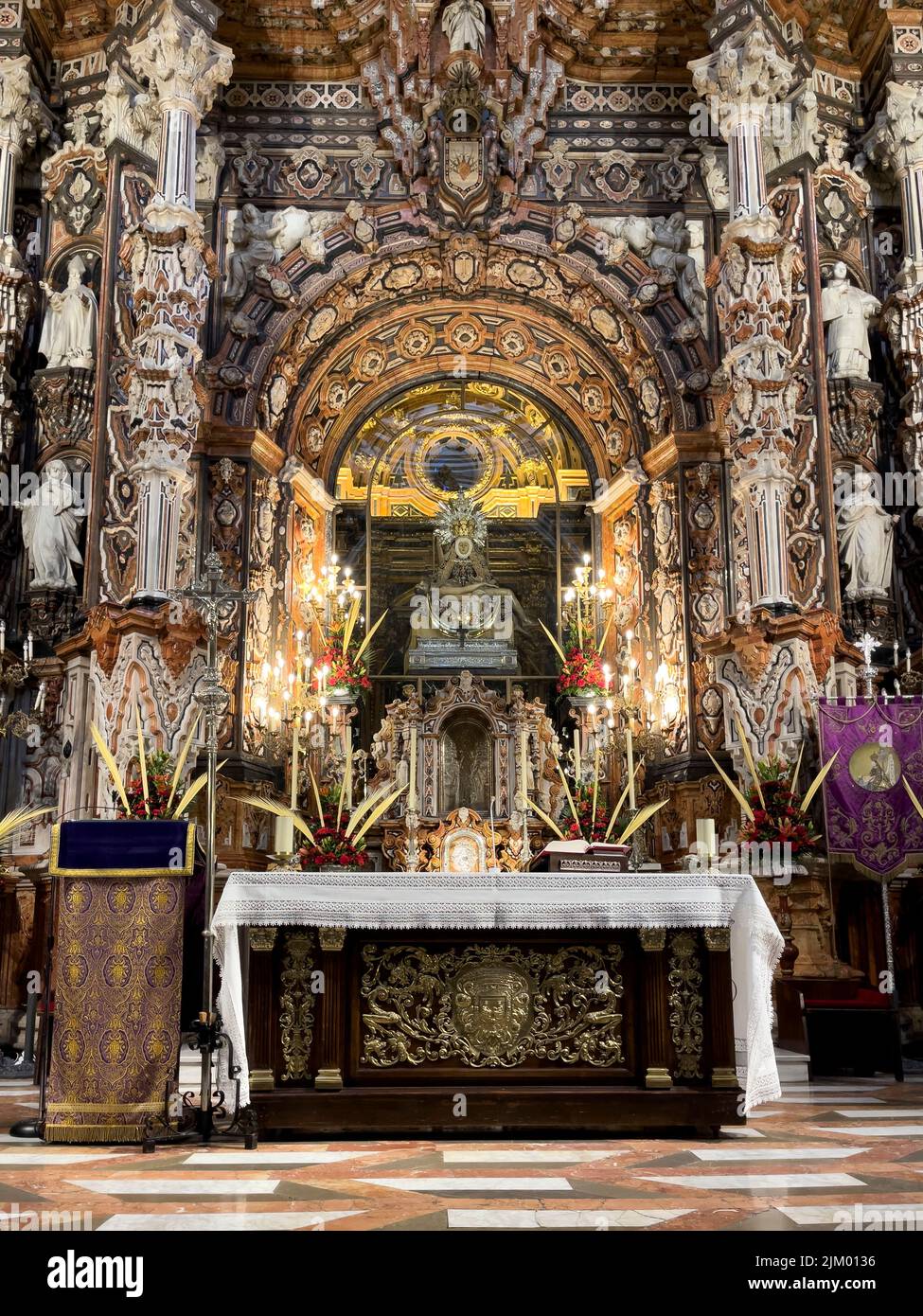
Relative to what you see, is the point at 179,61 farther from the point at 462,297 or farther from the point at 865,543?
the point at 865,543

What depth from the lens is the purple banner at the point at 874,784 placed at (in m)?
10.2

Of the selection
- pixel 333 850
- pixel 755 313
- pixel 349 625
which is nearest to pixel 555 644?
pixel 349 625

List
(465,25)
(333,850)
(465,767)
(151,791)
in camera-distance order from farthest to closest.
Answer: (465,767)
(465,25)
(151,791)
(333,850)

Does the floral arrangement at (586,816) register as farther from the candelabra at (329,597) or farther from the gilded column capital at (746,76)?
the gilded column capital at (746,76)

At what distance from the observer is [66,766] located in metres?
11.6

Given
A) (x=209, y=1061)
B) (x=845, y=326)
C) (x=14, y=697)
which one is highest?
(x=845, y=326)

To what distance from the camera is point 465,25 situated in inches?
533

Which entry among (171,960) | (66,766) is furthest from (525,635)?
(171,960)

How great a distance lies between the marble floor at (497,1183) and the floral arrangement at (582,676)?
27.4 feet

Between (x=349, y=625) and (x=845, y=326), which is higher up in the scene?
(x=845, y=326)

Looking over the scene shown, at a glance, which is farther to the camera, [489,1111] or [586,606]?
[586,606]

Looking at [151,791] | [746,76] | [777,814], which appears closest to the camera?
[151,791]

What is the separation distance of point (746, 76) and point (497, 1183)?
37.1 ft
